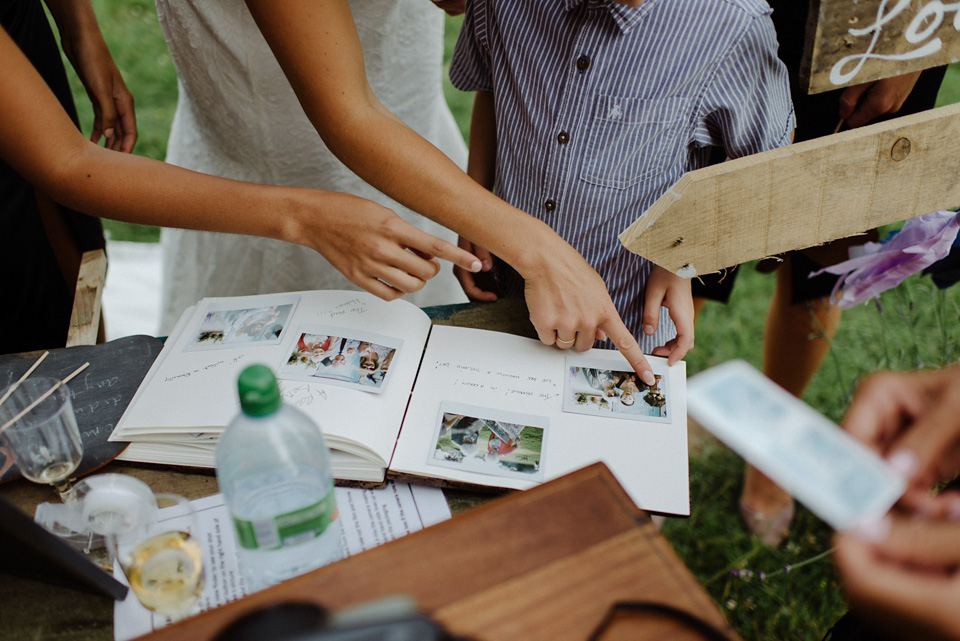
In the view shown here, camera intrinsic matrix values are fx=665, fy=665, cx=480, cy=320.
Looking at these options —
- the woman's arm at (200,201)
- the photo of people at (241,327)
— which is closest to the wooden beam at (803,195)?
the woman's arm at (200,201)

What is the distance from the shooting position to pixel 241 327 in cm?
95

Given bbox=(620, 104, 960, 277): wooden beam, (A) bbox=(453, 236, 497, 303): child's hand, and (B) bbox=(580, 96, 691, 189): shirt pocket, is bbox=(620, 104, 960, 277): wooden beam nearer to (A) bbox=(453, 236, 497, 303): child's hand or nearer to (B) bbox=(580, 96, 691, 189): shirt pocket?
(B) bbox=(580, 96, 691, 189): shirt pocket

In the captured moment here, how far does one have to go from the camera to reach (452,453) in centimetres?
80

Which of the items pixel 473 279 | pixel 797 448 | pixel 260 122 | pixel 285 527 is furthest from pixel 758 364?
pixel 285 527

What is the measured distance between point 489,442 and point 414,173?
0.41 metres

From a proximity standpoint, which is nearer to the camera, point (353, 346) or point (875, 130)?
point (875, 130)

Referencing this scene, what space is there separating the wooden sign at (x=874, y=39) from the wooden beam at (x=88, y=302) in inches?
41.8

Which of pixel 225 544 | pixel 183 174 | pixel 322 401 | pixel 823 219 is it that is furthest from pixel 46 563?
pixel 823 219

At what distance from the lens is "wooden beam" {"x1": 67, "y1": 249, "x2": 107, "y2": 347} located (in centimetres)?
103

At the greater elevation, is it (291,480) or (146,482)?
(291,480)

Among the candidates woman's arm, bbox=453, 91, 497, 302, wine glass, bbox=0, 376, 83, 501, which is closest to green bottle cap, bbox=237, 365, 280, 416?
wine glass, bbox=0, 376, 83, 501

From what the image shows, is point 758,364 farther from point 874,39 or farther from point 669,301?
point 874,39

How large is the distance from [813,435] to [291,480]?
487mm

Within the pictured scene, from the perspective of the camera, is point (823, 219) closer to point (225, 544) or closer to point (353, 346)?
point (353, 346)
